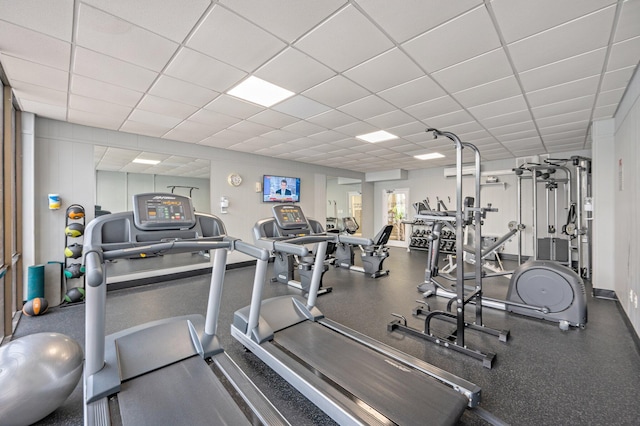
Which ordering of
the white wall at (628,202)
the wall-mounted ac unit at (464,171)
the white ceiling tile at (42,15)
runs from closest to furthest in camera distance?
1. the white ceiling tile at (42,15)
2. the white wall at (628,202)
3. the wall-mounted ac unit at (464,171)

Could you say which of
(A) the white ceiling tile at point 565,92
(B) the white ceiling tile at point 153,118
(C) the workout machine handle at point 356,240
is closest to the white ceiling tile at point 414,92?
(A) the white ceiling tile at point 565,92

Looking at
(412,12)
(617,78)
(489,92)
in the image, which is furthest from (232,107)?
(617,78)

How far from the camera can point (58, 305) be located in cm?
378

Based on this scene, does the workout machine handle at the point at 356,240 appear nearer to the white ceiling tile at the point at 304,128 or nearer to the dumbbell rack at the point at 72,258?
the white ceiling tile at the point at 304,128

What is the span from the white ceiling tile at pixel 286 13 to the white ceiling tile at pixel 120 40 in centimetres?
76

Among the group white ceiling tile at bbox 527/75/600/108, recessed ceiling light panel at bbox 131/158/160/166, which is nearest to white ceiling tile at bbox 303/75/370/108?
white ceiling tile at bbox 527/75/600/108

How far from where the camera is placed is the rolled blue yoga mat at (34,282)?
3.61 metres

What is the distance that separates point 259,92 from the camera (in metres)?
3.20

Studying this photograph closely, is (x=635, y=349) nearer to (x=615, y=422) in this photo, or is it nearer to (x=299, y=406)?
(x=615, y=422)

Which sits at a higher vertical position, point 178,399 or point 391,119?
point 391,119

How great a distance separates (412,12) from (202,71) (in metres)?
1.93

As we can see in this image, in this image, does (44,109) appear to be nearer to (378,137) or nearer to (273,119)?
(273,119)

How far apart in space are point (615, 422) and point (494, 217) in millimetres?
6559

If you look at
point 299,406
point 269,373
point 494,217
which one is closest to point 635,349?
point 299,406
